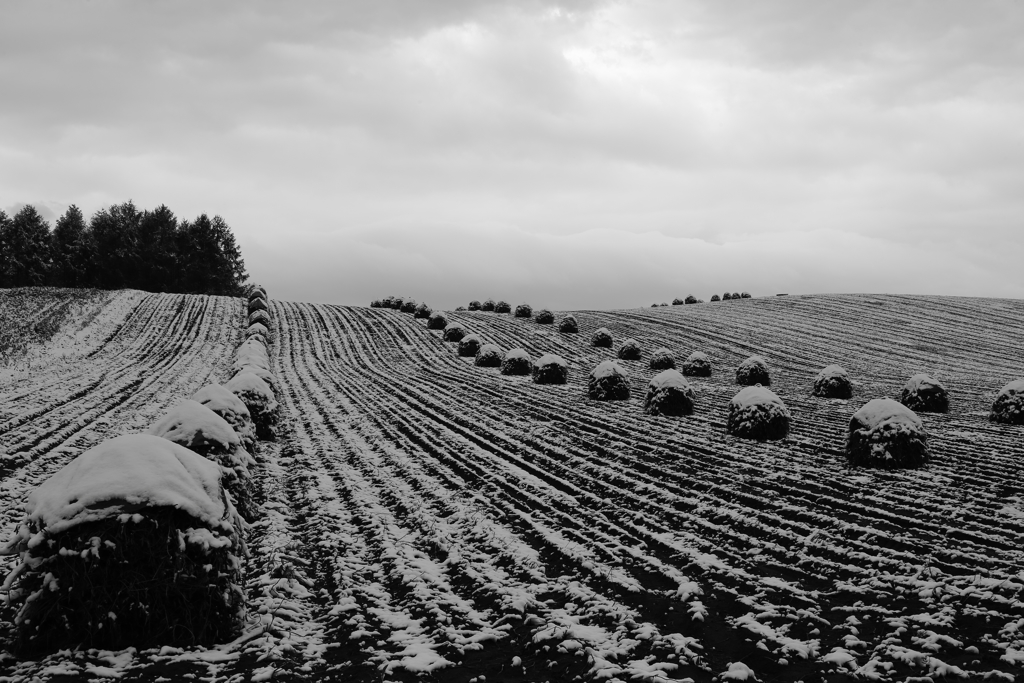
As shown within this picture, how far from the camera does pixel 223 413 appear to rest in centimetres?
1086

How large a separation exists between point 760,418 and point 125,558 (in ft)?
39.2

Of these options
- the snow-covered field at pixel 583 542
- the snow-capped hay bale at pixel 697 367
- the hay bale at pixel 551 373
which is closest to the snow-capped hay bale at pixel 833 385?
the snow-covered field at pixel 583 542

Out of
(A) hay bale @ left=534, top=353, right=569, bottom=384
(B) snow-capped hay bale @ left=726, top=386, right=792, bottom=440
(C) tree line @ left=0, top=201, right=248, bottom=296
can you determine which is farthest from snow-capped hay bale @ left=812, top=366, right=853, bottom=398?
(C) tree line @ left=0, top=201, right=248, bottom=296

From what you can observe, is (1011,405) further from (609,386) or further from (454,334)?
(454,334)

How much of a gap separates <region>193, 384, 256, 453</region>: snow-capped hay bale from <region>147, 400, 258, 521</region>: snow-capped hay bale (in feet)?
6.67

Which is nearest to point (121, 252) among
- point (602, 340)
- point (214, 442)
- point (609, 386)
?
point (602, 340)

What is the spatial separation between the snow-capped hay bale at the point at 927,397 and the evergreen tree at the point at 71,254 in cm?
6502

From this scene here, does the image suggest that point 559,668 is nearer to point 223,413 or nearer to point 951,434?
point 223,413

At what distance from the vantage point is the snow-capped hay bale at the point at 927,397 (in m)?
16.9

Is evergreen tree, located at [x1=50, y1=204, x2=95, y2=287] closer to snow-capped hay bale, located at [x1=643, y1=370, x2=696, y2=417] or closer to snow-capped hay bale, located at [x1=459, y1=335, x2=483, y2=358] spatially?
snow-capped hay bale, located at [x1=459, y1=335, x2=483, y2=358]

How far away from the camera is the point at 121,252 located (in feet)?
189

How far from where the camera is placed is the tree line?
5834 centimetres

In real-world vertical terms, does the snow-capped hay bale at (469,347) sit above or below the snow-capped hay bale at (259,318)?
below

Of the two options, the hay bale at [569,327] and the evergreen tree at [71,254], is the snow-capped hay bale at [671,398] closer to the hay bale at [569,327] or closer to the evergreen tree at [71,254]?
the hay bale at [569,327]
